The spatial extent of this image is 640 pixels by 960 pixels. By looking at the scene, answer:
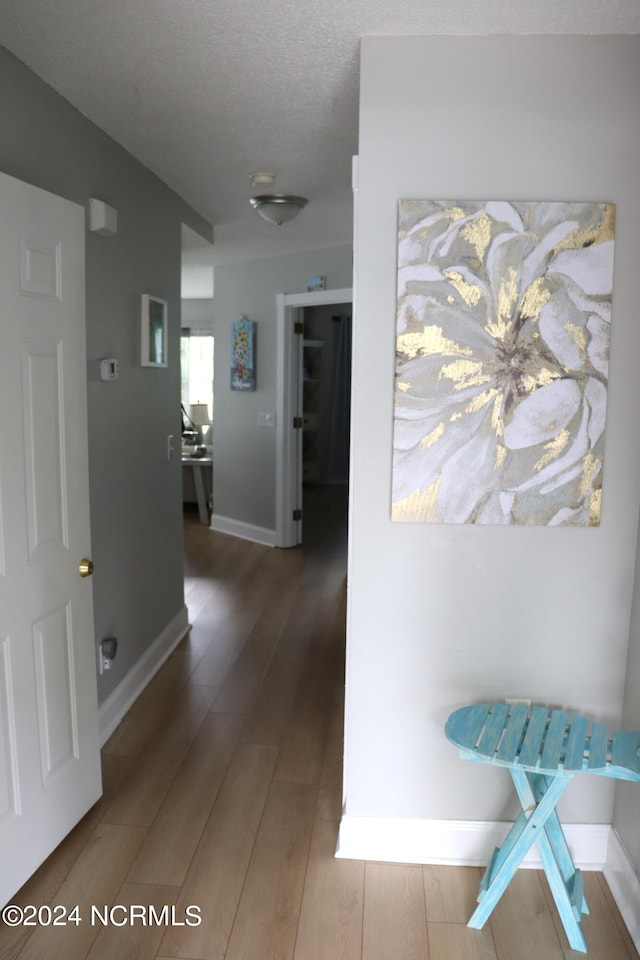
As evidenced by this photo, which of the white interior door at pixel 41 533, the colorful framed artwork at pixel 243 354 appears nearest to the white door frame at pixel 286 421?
the colorful framed artwork at pixel 243 354

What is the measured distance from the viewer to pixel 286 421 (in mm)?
6406

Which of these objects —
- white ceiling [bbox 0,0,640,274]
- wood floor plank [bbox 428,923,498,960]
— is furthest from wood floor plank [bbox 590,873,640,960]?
white ceiling [bbox 0,0,640,274]

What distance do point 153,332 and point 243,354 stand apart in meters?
2.95

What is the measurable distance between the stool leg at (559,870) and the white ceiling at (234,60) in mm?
1918

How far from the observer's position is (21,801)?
7.27 ft

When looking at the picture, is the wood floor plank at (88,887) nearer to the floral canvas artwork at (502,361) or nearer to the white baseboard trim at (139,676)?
the white baseboard trim at (139,676)

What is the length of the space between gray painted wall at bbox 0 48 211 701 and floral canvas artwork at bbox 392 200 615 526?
123 centimetres

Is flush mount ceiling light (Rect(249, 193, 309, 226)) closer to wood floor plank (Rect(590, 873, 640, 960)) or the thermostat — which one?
the thermostat

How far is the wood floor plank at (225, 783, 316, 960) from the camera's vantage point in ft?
6.85

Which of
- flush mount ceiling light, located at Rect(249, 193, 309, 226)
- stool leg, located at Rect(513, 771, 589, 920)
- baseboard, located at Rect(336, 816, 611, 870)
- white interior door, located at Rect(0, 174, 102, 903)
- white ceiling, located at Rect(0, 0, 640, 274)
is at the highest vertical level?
white ceiling, located at Rect(0, 0, 640, 274)

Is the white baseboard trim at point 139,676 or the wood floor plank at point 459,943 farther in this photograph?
the white baseboard trim at point 139,676

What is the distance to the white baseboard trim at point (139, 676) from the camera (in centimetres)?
323

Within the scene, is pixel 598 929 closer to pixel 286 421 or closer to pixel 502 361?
pixel 502 361

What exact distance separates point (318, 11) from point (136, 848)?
7.96 ft
